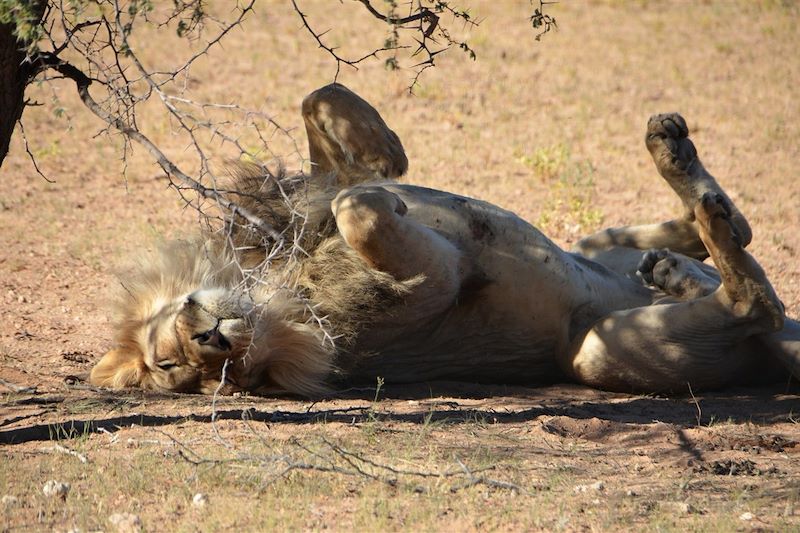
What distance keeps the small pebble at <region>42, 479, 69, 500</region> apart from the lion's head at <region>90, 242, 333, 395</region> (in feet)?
3.16

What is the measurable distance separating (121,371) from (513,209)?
4211mm

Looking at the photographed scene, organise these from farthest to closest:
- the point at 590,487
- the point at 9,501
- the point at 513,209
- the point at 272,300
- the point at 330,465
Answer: the point at 513,209
the point at 272,300
the point at 330,465
the point at 590,487
the point at 9,501

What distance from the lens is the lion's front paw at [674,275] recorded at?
506 cm

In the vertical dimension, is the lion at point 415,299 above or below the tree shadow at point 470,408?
above

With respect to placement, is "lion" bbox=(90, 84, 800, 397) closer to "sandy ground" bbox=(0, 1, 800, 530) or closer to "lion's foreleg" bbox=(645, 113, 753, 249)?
"lion's foreleg" bbox=(645, 113, 753, 249)

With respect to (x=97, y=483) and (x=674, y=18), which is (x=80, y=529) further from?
(x=674, y=18)

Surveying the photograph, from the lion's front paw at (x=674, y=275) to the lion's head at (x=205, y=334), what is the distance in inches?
68.0

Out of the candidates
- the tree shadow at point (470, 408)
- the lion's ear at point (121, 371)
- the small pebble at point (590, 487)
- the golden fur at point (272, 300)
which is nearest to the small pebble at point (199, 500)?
the tree shadow at point (470, 408)

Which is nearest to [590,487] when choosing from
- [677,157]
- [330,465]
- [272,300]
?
[330,465]

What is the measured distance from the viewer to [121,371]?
4660 mm

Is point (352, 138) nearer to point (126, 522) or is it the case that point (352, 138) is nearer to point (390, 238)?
point (390, 238)

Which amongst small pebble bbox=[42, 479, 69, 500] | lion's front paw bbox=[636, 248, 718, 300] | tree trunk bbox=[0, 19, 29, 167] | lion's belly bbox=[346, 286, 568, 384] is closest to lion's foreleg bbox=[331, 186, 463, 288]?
lion's belly bbox=[346, 286, 568, 384]

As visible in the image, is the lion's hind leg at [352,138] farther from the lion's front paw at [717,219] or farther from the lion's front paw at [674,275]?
the lion's front paw at [717,219]

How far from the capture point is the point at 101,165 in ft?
29.5
